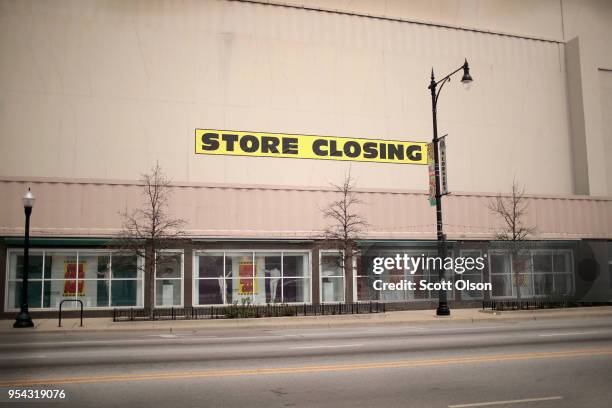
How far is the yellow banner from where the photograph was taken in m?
33.8

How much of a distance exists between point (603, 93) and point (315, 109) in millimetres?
22128

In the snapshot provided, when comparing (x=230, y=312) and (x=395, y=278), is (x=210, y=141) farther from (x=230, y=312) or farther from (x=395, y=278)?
(x=395, y=278)

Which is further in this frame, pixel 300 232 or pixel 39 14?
pixel 39 14

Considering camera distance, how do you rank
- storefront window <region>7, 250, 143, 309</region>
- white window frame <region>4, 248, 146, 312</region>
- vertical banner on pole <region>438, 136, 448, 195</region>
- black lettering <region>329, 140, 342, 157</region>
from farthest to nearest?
black lettering <region>329, 140, 342, 157</region>, vertical banner on pole <region>438, 136, 448, 195</region>, storefront window <region>7, 250, 143, 309</region>, white window frame <region>4, 248, 146, 312</region>

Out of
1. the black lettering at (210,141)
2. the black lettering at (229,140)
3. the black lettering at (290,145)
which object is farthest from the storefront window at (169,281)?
the black lettering at (290,145)

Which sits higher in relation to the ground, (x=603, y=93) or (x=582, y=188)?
(x=603, y=93)

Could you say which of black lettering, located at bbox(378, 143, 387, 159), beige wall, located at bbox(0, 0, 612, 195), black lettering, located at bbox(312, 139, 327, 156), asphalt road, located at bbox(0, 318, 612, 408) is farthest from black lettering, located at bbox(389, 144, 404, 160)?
asphalt road, located at bbox(0, 318, 612, 408)

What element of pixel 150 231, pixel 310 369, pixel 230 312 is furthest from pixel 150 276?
pixel 310 369

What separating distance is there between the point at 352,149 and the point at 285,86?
5.69 metres

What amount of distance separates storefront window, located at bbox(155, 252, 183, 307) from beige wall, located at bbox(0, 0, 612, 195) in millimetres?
6077

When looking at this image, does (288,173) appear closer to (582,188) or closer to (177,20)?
(177,20)

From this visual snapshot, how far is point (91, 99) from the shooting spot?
32281 millimetres

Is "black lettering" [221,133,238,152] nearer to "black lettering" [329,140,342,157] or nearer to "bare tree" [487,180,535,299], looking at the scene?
"black lettering" [329,140,342,157]

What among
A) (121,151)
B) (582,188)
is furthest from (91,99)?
(582,188)
